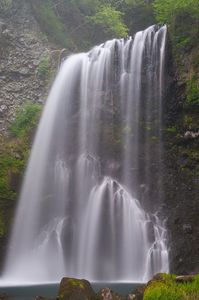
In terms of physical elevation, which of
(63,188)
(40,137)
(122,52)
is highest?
(122,52)

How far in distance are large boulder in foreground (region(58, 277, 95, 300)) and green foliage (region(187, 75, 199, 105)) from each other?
10.7 metres

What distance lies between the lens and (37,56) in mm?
25094

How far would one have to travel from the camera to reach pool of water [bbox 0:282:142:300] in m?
12.8

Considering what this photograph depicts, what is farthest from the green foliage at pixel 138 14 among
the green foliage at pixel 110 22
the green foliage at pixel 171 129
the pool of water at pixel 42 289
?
the pool of water at pixel 42 289

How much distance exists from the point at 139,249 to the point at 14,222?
5.44 meters

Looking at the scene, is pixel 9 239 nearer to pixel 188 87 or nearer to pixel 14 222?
pixel 14 222

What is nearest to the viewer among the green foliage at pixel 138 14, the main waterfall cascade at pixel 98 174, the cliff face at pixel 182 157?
the cliff face at pixel 182 157

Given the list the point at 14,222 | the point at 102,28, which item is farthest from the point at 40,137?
the point at 102,28

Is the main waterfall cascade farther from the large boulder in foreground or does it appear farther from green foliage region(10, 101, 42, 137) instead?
the large boulder in foreground

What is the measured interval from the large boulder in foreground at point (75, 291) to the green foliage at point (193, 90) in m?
10.7

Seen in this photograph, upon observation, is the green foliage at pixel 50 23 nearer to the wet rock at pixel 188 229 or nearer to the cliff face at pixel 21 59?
the cliff face at pixel 21 59

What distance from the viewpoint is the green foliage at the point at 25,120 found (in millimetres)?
21703

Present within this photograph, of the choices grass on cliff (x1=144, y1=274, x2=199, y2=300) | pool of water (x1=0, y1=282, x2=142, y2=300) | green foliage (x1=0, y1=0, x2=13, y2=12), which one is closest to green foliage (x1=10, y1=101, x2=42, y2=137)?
green foliage (x1=0, y1=0, x2=13, y2=12)

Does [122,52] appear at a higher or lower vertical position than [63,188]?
higher
